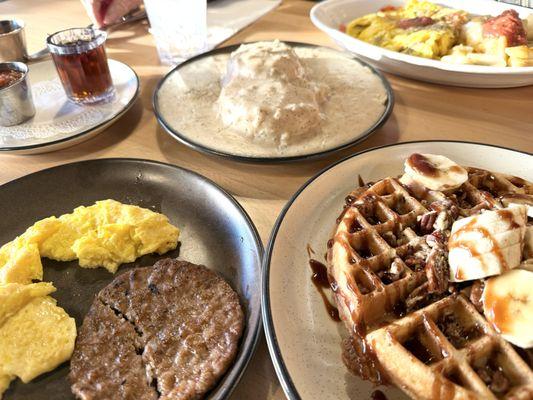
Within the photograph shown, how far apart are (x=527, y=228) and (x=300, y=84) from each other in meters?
1.06

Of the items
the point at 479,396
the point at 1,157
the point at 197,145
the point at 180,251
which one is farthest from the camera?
the point at 1,157

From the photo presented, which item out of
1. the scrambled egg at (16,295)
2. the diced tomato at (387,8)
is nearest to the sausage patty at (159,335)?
the scrambled egg at (16,295)

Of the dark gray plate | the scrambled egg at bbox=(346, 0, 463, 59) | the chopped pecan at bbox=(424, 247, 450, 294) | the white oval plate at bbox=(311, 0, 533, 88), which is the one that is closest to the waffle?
the chopped pecan at bbox=(424, 247, 450, 294)

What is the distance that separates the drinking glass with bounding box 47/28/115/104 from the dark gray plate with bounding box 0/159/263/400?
55cm

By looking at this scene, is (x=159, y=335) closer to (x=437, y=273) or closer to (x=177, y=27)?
(x=437, y=273)

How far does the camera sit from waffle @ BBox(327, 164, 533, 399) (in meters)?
0.85

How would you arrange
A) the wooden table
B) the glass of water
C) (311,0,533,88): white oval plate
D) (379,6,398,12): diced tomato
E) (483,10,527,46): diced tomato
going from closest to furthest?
the wooden table, (311,0,533,88): white oval plate, (483,10,527,46): diced tomato, the glass of water, (379,6,398,12): diced tomato

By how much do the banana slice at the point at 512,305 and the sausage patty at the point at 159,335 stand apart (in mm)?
554

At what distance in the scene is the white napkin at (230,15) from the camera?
8.84ft

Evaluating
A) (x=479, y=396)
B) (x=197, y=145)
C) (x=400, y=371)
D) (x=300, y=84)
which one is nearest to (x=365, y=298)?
(x=400, y=371)

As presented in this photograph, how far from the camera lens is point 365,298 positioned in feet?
3.10

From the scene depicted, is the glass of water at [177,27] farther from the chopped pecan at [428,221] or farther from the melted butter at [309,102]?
the chopped pecan at [428,221]

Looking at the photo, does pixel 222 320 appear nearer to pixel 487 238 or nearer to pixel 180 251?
pixel 180 251

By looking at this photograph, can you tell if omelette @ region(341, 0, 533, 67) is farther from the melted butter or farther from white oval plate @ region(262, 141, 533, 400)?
white oval plate @ region(262, 141, 533, 400)
